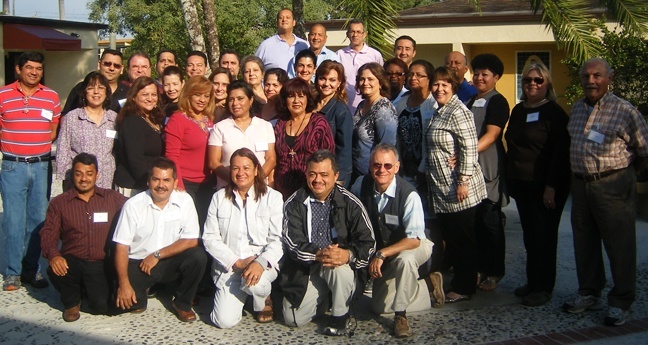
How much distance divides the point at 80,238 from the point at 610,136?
Answer: 415 centimetres

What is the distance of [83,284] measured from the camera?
5.50m

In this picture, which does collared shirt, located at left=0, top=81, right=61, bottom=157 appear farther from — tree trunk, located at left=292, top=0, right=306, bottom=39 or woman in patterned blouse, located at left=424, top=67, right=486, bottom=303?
tree trunk, located at left=292, top=0, right=306, bottom=39

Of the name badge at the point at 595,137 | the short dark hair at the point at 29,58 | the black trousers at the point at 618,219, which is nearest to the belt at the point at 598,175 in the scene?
the black trousers at the point at 618,219

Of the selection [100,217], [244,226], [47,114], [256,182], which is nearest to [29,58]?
[47,114]

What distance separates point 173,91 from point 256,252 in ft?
6.15

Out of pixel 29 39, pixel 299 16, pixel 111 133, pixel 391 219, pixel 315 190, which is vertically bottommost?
pixel 391 219

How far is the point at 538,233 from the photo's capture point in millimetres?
5598

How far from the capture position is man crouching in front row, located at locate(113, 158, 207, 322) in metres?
5.38

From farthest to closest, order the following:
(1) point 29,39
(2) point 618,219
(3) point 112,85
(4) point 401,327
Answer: (1) point 29,39
(3) point 112,85
(2) point 618,219
(4) point 401,327

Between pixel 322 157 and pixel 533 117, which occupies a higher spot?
pixel 533 117

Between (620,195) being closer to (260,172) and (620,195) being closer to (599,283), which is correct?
(599,283)

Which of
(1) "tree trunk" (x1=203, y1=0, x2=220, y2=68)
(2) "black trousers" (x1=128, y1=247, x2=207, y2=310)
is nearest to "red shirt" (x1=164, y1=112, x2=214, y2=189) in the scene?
(2) "black trousers" (x1=128, y1=247, x2=207, y2=310)

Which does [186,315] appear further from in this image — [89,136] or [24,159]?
[24,159]

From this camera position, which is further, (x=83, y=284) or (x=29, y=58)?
(x=29, y=58)
